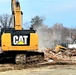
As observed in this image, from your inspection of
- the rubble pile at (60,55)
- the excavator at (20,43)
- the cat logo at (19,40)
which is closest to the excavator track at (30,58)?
the excavator at (20,43)

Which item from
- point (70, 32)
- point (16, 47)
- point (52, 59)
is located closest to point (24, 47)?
point (16, 47)

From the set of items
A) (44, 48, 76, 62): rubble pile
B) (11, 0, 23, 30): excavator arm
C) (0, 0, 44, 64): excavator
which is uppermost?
(11, 0, 23, 30): excavator arm

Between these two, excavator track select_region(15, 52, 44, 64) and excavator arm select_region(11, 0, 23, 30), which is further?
excavator arm select_region(11, 0, 23, 30)

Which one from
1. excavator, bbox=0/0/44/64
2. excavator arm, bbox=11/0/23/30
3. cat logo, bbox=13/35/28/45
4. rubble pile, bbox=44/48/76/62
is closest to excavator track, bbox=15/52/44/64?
excavator, bbox=0/0/44/64

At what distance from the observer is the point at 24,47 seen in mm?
26328

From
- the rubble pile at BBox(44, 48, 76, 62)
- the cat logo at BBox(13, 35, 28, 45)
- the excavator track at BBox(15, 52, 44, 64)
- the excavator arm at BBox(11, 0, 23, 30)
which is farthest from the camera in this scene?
the rubble pile at BBox(44, 48, 76, 62)

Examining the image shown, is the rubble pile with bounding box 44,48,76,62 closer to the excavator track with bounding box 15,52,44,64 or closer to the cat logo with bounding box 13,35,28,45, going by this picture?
the excavator track with bounding box 15,52,44,64

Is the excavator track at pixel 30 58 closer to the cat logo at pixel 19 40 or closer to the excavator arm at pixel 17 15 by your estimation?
the cat logo at pixel 19 40

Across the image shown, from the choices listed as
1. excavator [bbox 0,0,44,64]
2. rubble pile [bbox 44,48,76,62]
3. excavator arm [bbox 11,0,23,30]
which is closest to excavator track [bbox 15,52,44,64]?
excavator [bbox 0,0,44,64]

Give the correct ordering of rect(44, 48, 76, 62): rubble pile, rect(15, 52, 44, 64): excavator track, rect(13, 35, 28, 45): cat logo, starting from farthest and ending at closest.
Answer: rect(44, 48, 76, 62): rubble pile → rect(15, 52, 44, 64): excavator track → rect(13, 35, 28, 45): cat logo

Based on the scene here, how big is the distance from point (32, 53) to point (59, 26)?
96.0 metres

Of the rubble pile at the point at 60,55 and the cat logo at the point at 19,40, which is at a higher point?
the cat logo at the point at 19,40

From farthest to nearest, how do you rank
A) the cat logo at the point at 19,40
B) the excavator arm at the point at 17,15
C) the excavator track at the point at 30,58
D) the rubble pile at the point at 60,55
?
the rubble pile at the point at 60,55 → the excavator arm at the point at 17,15 → the excavator track at the point at 30,58 → the cat logo at the point at 19,40

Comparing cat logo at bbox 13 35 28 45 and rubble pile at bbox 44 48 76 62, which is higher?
cat logo at bbox 13 35 28 45
